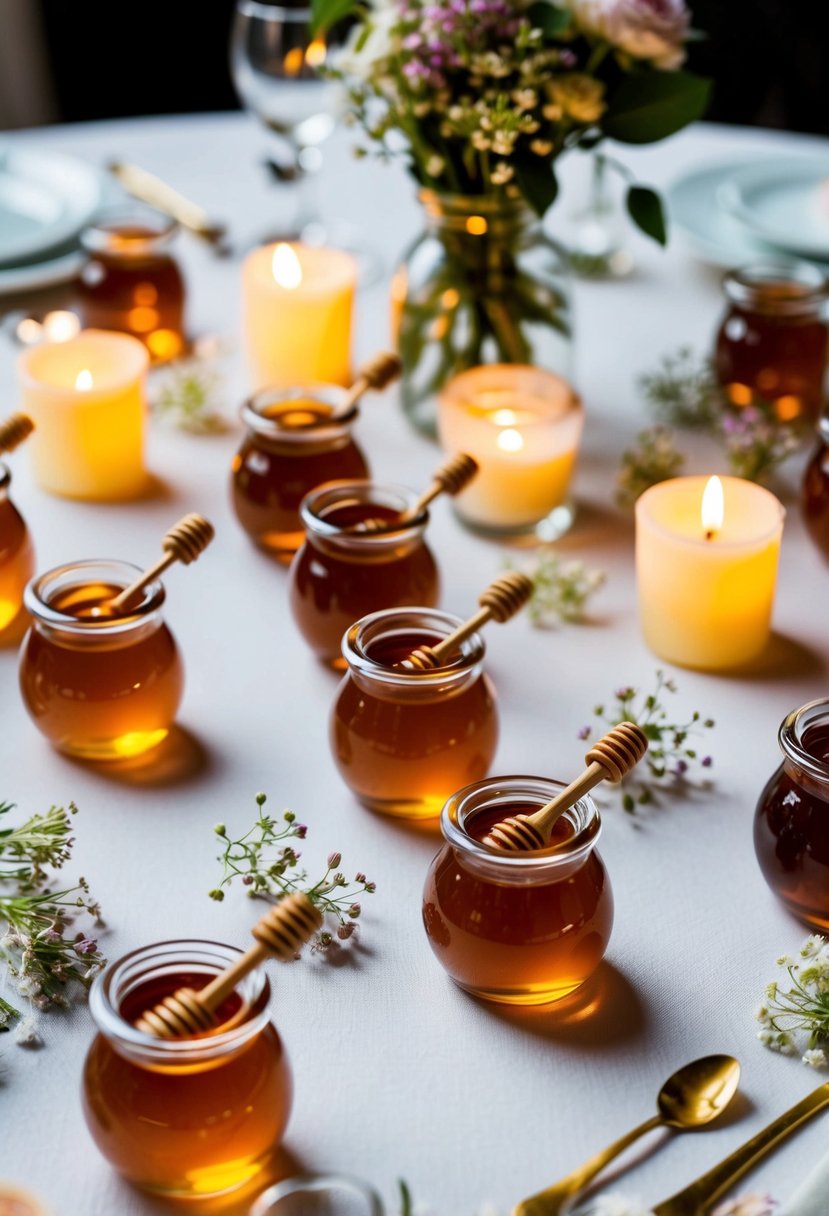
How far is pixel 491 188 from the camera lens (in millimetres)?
1490

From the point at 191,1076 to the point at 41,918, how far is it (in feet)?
0.75

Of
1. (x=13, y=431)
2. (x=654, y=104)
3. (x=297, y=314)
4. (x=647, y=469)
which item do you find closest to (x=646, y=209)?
(x=654, y=104)

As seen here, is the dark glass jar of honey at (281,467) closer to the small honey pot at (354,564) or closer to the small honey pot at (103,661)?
the small honey pot at (354,564)

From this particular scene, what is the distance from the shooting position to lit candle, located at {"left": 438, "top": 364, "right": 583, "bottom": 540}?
141 cm

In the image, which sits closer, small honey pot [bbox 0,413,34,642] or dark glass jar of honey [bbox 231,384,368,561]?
small honey pot [bbox 0,413,34,642]

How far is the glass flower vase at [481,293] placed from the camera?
1518mm

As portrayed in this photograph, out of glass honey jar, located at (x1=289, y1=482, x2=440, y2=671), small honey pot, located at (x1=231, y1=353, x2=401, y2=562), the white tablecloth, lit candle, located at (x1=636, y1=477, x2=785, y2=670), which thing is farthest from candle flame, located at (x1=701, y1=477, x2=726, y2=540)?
small honey pot, located at (x1=231, y1=353, x2=401, y2=562)

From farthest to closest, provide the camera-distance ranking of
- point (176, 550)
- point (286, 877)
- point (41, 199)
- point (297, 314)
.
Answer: point (41, 199), point (297, 314), point (176, 550), point (286, 877)

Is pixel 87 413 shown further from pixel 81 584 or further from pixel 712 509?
pixel 712 509

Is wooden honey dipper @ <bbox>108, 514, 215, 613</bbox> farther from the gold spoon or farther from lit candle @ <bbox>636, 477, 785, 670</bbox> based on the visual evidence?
the gold spoon

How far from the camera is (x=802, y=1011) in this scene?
34.4 inches

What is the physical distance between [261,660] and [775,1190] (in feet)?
2.09

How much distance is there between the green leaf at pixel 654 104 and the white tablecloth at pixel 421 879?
0.33 metres

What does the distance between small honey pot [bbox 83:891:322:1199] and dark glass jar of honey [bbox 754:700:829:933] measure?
344mm
